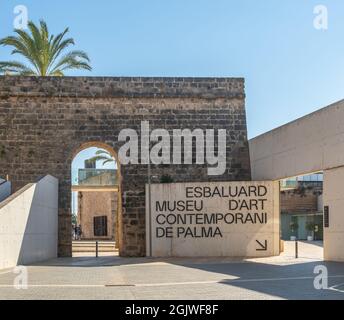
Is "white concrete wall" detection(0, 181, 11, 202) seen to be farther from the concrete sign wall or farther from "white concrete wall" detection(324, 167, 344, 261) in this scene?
"white concrete wall" detection(324, 167, 344, 261)

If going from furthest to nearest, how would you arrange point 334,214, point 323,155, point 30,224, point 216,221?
point 216,221 < point 30,224 < point 323,155 < point 334,214

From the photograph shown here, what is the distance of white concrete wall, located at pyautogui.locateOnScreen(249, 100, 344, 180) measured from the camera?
58.1ft

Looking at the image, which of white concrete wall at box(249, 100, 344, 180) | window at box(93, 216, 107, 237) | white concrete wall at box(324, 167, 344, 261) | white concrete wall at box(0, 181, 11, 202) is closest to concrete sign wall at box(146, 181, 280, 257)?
white concrete wall at box(249, 100, 344, 180)

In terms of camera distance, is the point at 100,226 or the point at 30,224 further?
the point at 100,226

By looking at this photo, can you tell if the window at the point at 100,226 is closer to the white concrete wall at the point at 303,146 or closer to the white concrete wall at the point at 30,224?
the white concrete wall at the point at 30,224

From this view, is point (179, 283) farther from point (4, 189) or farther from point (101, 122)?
point (101, 122)

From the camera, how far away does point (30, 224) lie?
18875mm

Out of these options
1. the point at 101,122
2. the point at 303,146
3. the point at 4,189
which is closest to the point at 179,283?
the point at 303,146

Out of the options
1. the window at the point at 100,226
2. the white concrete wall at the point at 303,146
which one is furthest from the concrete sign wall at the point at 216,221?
the window at the point at 100,226

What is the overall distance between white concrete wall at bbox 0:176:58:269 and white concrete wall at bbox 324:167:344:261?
893cm

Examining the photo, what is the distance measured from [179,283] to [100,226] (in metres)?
33.7

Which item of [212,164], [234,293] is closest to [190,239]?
[212,164]

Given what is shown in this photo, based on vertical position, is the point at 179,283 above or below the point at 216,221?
below
